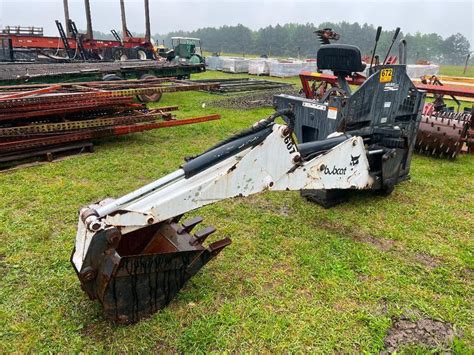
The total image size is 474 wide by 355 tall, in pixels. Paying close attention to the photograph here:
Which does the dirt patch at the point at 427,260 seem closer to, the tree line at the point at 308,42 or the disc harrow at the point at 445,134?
the disc harrow at the point at 445,134

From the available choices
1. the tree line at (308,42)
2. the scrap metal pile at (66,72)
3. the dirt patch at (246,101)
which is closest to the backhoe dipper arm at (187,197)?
the scrap metal pile at (66,72)

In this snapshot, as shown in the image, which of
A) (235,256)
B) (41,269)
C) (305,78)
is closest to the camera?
(41,269)

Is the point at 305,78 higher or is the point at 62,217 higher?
the point at 305,78

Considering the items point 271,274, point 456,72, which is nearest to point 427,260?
point 271,274

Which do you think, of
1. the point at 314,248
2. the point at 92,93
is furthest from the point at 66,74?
the point at 314,248

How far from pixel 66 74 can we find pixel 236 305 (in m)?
8.03

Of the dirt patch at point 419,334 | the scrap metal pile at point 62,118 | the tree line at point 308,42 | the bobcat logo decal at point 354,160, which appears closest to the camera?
the dirt patch at point 419,334

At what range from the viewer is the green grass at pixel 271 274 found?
2465mm

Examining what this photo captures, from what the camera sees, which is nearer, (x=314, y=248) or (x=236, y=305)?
(x=236, y=305)

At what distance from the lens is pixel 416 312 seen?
2.75 metres

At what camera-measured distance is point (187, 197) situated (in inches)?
92.1

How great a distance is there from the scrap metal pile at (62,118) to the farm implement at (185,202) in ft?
12.8

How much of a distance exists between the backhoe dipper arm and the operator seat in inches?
45.1

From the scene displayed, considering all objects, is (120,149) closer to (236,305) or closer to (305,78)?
(305,78)
